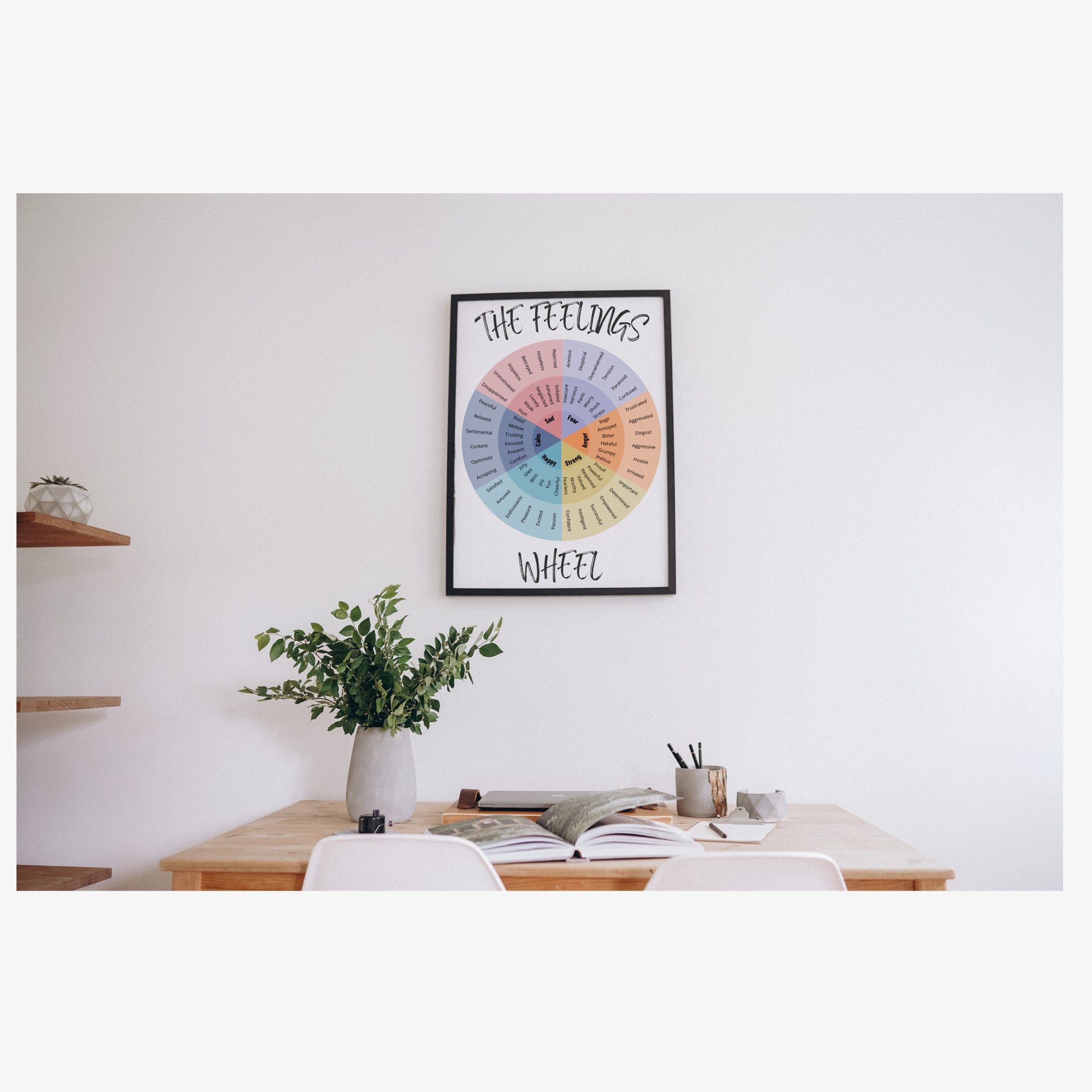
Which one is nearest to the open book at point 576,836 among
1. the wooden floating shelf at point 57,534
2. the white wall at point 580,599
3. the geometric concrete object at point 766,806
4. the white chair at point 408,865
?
the white chair at point 408,865

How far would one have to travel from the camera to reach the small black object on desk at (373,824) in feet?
4.56

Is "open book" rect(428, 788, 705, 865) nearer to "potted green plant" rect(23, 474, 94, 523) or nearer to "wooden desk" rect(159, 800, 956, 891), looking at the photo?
"wooden desk" rect(159, 800, 956, 891)

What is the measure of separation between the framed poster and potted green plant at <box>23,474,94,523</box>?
0.79 m

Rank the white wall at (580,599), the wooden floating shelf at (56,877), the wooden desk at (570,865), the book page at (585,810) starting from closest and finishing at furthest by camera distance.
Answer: the wooden desk at (570,865) < the book page at (585,810) < the wooden floating shelf at (56,877) < the white wall at (580,599)

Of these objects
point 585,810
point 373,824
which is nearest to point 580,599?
point 585,810

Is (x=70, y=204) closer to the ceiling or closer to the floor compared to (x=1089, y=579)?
closer to the ceiling

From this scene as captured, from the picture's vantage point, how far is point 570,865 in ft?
4.22

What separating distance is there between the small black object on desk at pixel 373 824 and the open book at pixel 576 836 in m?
0.08

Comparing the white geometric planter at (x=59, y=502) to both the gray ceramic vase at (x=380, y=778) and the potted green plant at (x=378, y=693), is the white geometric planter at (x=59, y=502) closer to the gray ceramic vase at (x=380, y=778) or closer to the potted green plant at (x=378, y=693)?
the potted green plant at (x=378, y=693)

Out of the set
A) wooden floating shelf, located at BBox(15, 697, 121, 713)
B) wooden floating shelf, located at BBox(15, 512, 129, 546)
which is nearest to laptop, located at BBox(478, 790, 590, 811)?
wooden floating shelf, located at BBox(15, 697, 121, 713)

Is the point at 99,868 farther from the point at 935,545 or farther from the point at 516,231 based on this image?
the point at 935,545

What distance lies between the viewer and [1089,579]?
5.42ft

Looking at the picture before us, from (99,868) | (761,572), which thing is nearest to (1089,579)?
(761,572)
